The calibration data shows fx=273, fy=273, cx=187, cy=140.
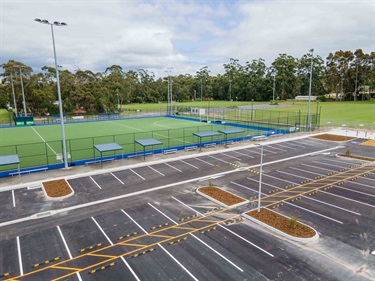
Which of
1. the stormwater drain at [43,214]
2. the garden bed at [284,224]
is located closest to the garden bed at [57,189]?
the stormwater drain at [43,214]

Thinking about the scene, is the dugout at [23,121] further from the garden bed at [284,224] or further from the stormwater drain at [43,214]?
the garden bed at [284,224]

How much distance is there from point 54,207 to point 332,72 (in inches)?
4715

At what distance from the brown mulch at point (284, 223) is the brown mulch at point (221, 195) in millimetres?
1845

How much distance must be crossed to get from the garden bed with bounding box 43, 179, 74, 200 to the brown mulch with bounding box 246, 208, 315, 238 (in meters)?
12.5

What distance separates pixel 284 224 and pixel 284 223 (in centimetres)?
12

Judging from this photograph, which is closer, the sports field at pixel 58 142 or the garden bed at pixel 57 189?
the garden bed at pixel 57 189

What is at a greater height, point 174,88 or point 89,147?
point 174,88

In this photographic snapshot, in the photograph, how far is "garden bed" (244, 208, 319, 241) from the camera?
Answer: 13247 millimetres

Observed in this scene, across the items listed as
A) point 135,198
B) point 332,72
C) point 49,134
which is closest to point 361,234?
point 135,198

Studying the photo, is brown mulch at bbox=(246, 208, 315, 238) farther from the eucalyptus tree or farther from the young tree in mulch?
the eucalyptus tree

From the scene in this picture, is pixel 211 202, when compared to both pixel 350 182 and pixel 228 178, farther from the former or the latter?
pixel 350 182

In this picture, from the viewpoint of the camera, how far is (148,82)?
139 meters

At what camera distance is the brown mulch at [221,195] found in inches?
687

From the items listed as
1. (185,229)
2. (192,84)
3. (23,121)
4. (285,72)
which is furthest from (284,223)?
(192,84)
